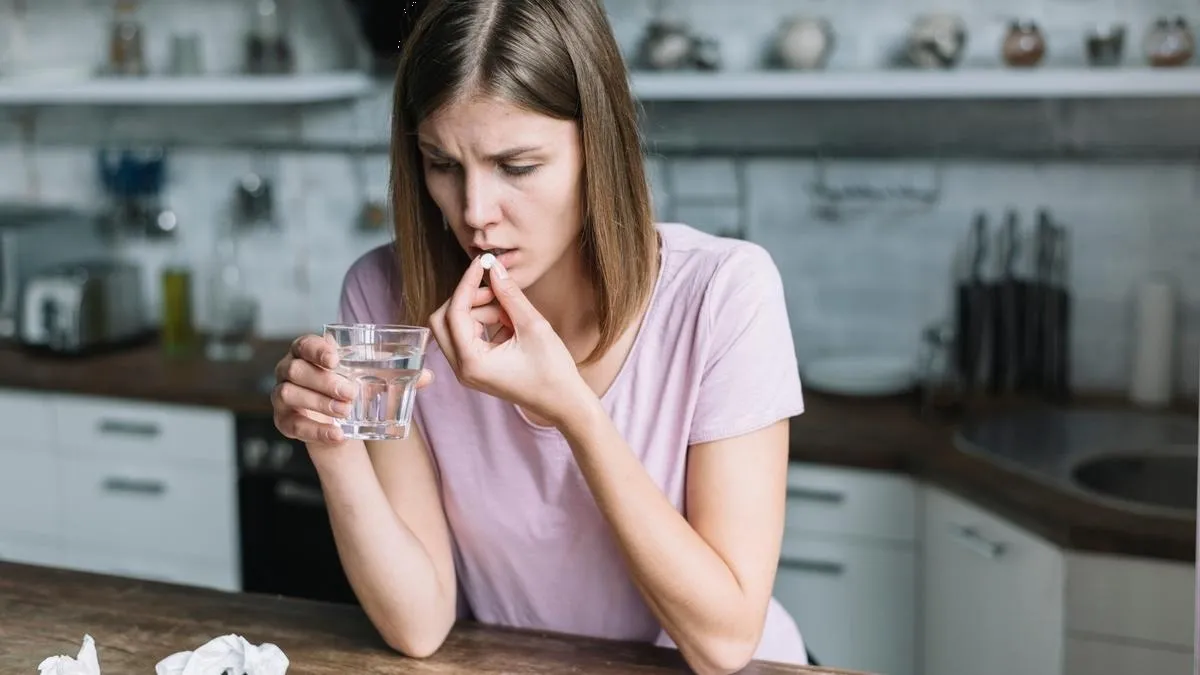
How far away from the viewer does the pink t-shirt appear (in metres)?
1.69

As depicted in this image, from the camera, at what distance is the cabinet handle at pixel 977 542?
2.51m

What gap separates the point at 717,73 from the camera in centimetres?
322

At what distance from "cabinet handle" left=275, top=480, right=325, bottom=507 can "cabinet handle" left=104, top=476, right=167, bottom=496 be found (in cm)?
33

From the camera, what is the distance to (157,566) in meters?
3.40

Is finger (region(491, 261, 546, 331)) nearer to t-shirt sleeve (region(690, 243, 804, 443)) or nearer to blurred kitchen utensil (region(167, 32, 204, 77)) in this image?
t-shirt sleeve (region(690, 243, 804, 443))

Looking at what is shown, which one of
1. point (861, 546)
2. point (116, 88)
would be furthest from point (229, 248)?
point (861, 546)

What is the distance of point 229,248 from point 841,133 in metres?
1.73

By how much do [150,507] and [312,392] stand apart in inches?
85.0

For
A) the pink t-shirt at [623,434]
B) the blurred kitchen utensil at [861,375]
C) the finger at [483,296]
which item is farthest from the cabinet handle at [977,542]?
the finger at [483,296]

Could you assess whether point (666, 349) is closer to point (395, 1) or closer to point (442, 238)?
point (442, 238)

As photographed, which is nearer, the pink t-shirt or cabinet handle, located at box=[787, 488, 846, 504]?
the pink t-shirt

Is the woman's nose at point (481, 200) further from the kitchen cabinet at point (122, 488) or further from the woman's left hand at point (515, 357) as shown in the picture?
the kitchen cabinet at point (122, 488)

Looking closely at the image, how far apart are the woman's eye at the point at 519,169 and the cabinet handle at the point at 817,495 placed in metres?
1.45

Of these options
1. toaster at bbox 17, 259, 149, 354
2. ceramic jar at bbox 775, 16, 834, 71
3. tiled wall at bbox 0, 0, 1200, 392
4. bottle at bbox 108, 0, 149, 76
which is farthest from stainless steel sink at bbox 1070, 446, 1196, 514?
bottle at bbox 108, 0, 149, 76
